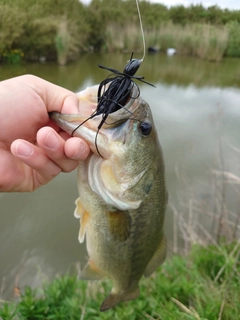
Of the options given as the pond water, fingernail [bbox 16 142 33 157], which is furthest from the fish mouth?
the pond water

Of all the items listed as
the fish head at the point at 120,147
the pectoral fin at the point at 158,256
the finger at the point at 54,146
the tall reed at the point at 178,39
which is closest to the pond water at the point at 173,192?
the pectoral fin at the point at 158,256

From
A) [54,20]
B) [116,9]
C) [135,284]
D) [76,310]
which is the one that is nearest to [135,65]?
[135,284]

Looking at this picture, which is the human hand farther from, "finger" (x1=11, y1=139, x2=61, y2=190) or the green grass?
the green grass

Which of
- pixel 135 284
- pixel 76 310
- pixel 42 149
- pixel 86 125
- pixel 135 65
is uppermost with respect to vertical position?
pixel 135 65

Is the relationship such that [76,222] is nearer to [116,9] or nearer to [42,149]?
[42,149]

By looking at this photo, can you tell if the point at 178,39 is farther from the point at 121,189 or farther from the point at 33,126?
the point at 121,189

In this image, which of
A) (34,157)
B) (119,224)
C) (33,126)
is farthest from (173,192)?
(34,157)
